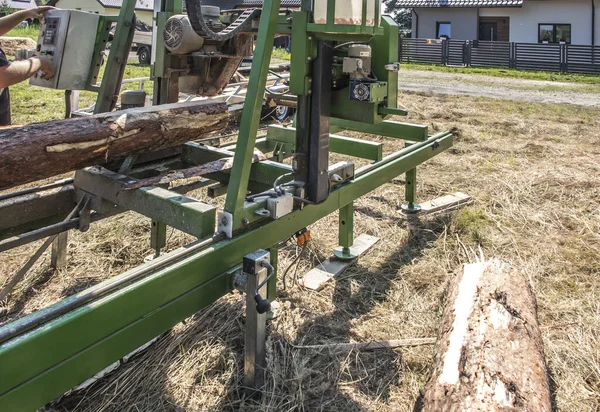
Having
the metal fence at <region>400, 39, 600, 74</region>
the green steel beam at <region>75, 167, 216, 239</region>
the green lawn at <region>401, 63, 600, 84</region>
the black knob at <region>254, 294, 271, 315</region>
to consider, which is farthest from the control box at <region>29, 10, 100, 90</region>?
the metal fence at <region>400, 39, 600, 74</region>

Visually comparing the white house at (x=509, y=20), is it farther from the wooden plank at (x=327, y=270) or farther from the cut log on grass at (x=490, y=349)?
the cut log on grass at (x=490, y=349)

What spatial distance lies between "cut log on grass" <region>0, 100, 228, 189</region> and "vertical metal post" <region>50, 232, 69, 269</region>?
3.51 ft

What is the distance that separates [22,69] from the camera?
3.27 metres

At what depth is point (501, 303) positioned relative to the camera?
9.17 feet

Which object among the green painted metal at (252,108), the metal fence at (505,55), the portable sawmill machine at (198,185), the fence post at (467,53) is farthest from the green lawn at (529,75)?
the green painted metal at (252,108)

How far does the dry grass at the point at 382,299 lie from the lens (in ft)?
9.07

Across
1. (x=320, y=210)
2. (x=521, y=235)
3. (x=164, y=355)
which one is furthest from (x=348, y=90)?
(x=521, y=235)

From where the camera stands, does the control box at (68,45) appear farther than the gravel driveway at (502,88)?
No

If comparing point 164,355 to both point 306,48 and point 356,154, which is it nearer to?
point 306,48

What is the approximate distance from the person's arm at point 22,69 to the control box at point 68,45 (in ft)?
0.17

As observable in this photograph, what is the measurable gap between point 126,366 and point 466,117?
7.70 m

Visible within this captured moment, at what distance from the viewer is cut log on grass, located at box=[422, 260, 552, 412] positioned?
219cm

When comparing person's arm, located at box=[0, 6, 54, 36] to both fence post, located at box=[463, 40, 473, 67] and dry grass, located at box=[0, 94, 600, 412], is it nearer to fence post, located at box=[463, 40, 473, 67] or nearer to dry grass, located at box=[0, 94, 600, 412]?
dry grass, located at box=[0, 94, 600, 412]

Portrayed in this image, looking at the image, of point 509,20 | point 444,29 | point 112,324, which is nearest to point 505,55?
point 509,20
